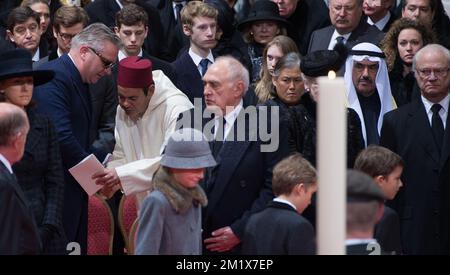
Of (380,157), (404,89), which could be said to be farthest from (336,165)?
(404,89)

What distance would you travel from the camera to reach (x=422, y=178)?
788 centimetres

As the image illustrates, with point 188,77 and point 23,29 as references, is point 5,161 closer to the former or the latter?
point 188,77

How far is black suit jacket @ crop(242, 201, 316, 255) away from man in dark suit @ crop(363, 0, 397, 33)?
13.7 feet

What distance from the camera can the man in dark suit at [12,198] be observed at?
5.69m

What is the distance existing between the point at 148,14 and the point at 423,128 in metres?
3.23

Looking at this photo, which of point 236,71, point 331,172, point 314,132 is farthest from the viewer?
point 314,132

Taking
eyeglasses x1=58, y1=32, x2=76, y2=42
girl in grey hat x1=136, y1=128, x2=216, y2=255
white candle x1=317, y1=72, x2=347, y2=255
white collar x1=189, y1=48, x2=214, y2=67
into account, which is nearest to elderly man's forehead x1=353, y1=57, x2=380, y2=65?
white collar x1=189, y1=48, x2=214, y2=67

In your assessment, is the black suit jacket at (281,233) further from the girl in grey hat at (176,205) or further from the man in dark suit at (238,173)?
the man in dark suit at (238,173)

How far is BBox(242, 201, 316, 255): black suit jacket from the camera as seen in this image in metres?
6.04

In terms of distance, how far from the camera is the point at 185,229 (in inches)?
245

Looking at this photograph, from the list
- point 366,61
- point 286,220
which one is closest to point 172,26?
point 366,61

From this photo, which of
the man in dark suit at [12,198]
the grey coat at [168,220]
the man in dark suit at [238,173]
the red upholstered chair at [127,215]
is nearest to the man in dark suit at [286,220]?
the grey coat at [168,220]

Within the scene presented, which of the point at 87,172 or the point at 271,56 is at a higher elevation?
the point at 271,56
